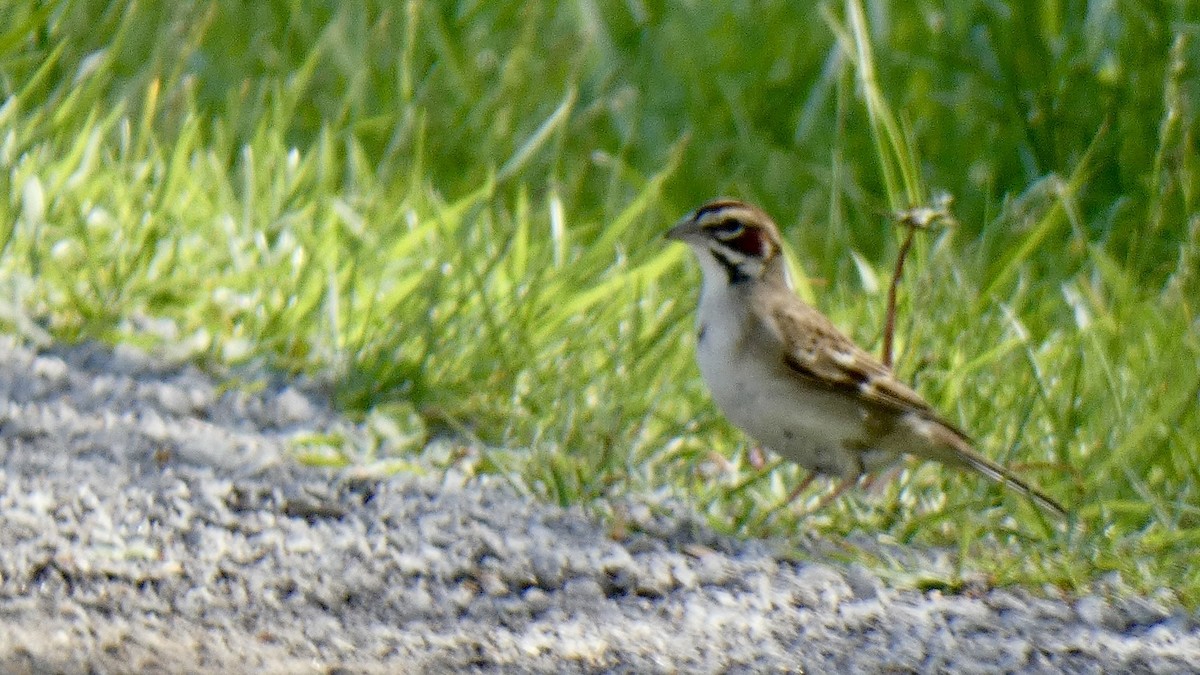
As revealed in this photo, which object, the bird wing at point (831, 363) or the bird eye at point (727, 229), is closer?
the bird wing at point (831, 363)

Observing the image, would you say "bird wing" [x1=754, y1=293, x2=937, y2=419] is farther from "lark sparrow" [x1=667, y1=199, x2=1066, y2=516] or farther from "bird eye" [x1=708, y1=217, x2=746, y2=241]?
"bird eye" [x1=708, y1=217, x2=746, y2=241]

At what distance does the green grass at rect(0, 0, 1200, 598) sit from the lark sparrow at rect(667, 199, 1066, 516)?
12 centimetres

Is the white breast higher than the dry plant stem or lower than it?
lower

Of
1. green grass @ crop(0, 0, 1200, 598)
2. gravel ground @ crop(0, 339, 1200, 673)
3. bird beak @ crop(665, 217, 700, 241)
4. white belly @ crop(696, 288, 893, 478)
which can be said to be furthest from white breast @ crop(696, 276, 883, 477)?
gravel ground @ crop(0, 339, 1200, 673)

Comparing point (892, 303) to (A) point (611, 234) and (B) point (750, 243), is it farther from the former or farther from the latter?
(A) point (611, 234)

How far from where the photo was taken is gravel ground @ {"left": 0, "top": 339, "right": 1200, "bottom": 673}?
10.7 feet

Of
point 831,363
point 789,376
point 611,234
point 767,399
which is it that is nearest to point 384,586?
point 767,399

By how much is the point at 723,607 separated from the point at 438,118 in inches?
143

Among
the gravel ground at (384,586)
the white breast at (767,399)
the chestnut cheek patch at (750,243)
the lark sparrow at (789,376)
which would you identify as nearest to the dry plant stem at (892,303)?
the lark sparrow at (789,376)

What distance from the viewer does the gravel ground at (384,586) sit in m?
3.28

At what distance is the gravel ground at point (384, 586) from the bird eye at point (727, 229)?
3.22ft

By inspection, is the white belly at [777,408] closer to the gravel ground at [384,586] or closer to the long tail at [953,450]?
the long tail at [953,450]

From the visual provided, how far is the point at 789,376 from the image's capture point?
4.52 m

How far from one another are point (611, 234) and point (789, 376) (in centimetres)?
114
